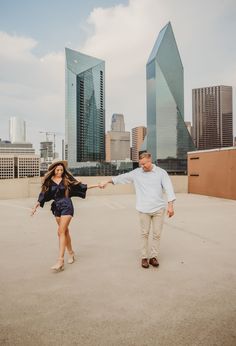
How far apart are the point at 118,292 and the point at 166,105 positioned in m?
168

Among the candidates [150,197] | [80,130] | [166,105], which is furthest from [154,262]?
[80,130]

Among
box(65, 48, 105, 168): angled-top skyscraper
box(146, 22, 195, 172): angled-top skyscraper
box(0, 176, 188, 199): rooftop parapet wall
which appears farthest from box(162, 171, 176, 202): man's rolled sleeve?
box(65, 48, 105, 168): angled-top skyscraper

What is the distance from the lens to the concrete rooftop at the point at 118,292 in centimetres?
235

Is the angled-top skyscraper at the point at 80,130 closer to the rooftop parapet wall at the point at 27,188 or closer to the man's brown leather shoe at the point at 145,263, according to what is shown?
the rooftop parapet wall at the point at 27,188

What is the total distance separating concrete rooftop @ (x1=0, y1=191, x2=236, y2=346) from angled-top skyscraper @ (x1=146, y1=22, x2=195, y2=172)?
518 feet

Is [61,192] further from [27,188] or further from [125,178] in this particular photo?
[27,188]

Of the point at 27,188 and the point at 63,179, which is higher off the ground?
the point at 63,179

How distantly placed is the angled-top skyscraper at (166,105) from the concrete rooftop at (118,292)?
518 feet

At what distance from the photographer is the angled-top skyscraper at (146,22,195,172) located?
15875 cm

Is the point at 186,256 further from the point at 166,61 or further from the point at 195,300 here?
the point at 166,61

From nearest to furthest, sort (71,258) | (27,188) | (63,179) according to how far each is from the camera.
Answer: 1. (63,179)
2. (71,258)
3. (27,188)

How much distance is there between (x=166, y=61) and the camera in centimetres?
16388

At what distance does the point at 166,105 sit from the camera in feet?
536

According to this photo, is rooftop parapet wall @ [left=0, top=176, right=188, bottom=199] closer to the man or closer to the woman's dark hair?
the woman's dark hair
